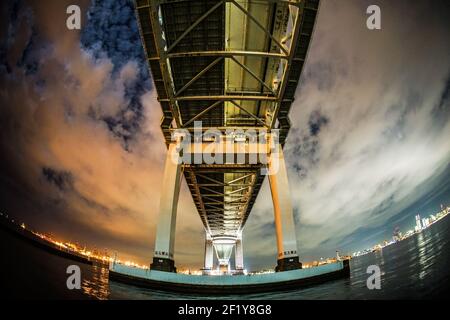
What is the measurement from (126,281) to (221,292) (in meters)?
5.79

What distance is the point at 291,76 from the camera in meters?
16.1

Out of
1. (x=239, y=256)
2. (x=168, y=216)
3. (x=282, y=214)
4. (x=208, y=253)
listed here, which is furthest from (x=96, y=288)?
(x=208, y=253)

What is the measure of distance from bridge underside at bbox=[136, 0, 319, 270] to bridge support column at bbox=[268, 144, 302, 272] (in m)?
2.50

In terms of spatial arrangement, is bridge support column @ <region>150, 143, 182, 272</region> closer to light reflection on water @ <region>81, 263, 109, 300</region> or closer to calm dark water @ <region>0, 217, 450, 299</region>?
→ calm dark water @ <region>0, 217, 450, 299</region>

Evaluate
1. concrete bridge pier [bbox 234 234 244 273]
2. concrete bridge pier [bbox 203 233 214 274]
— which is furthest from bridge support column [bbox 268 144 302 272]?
concrete bridge pier [bbox 203 233 214 274]

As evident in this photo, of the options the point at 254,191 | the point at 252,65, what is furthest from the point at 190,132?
the point at 254,191

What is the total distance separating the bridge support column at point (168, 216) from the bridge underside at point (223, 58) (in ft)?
0.29

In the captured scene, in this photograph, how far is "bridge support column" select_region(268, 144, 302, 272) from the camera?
55.2 ft

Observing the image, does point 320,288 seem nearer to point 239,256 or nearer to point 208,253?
point 239,256

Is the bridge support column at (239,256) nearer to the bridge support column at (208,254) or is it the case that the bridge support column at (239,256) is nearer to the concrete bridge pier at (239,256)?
the concrete bridge pier at (239,256)

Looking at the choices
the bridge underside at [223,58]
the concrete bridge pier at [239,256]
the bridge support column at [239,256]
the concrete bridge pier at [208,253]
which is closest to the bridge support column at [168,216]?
the bridge underside at [223,58]

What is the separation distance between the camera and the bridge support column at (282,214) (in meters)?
16.8

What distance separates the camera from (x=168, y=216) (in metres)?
17.2
